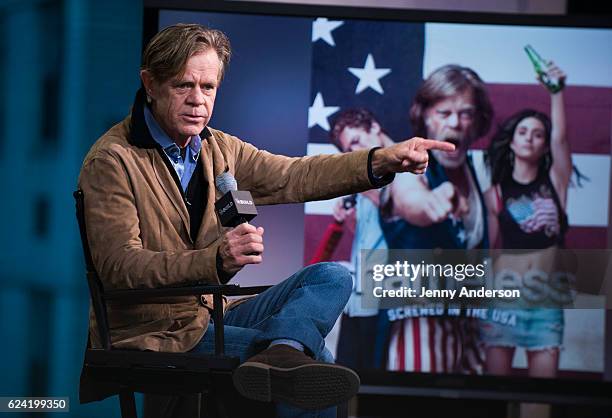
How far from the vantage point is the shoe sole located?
254 centimetres

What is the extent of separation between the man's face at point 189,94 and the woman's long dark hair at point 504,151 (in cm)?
233

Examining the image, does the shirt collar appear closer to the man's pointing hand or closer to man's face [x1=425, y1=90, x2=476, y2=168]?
the man's pointing hand

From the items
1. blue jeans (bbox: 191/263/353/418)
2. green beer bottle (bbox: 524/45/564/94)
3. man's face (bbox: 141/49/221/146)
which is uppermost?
green beer bottle (bbox: 524/45/564/94)

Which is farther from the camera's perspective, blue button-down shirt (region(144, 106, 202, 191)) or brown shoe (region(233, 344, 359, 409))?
blue button-down shirt (region(144, 106, 202, 191))

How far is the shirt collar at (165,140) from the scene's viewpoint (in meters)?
3.00

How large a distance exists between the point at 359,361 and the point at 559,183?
4.10 feet

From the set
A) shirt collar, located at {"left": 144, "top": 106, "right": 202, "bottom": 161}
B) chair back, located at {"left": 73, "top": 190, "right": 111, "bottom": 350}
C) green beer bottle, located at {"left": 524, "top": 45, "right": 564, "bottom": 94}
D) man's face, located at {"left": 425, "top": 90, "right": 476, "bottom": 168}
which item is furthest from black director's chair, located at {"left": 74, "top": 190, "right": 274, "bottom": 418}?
green beer bottle, located at {"left": 524, "top": 45, "right": 564, "bottom": 94}

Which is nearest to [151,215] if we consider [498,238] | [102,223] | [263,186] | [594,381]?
[102,223]

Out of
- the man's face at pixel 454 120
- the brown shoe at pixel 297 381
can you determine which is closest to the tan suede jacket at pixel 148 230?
the brown shoe at pixel 297 381

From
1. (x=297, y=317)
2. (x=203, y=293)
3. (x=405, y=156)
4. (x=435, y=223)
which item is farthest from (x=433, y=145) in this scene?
(x=435, y=223)

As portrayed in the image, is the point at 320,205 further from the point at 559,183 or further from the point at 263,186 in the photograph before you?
the point at 263,186

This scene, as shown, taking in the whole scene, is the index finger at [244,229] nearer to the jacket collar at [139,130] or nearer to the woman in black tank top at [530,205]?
the jacket collar at [139,130]

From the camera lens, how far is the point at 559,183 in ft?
16.7

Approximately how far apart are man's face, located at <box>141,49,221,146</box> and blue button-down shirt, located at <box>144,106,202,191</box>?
31mm
